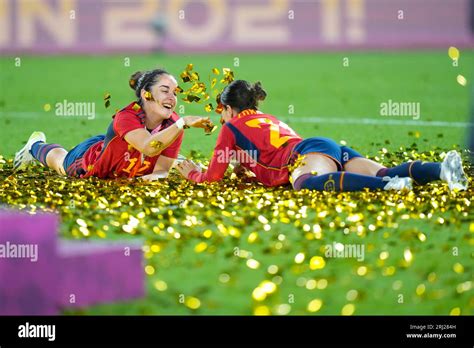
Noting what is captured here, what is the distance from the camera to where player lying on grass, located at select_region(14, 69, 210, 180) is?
7543 millimetres

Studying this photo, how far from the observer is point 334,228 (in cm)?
628

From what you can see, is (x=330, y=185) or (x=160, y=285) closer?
(x=160, y=285)

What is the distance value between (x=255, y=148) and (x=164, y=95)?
0.94 m

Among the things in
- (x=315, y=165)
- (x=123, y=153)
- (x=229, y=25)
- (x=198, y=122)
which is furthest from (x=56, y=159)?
(x=229, y=25)

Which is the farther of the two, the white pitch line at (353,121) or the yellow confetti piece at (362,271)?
the white pitch line at (353,121)

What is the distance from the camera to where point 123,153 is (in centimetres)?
785

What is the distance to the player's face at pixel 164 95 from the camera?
772 centimetres

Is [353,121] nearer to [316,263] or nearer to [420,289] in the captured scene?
[316,263]

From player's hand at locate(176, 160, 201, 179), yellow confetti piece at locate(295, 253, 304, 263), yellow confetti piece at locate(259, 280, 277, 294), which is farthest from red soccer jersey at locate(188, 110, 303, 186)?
yellow confetti piece at locate(259, 280, 277, 294)

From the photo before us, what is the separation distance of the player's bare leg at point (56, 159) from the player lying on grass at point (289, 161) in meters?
1.40

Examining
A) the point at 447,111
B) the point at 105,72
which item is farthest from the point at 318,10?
the point at 447,111

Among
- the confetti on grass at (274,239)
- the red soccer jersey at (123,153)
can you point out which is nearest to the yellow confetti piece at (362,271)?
the confetti on grass at (274,239)

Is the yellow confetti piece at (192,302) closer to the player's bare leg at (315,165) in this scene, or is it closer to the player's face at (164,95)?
the player's bare leg at (315,165)
